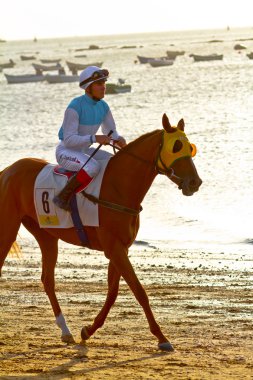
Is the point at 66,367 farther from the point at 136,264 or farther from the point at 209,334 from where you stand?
the point at 136,264

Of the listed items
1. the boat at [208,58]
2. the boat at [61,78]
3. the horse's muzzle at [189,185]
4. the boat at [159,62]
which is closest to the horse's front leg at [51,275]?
the horse's muzzle at [189,185]

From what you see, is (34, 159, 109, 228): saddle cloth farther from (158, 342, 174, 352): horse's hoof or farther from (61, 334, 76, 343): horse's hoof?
(158, 342, 174, 352): horse's hoof

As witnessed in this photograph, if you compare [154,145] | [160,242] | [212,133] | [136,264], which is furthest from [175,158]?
[212,133]

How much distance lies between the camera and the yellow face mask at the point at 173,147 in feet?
36.8

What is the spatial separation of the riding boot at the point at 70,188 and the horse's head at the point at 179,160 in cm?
90

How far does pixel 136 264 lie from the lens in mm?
16969

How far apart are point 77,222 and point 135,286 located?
40.7 inches

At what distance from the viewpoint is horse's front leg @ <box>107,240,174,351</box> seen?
36.9 ft

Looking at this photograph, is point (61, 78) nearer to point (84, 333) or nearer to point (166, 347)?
point (84, 333)

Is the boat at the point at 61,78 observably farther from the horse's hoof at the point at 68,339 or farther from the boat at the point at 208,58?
the horse's hoof at the point at 68,339

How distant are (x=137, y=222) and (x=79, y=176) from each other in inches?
30.8

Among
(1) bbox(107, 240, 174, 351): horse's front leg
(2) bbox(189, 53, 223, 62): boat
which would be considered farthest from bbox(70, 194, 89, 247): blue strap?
(2) bbox(189, 53, 223, 62): boat

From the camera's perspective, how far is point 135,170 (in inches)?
456

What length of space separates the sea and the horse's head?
7217mm
